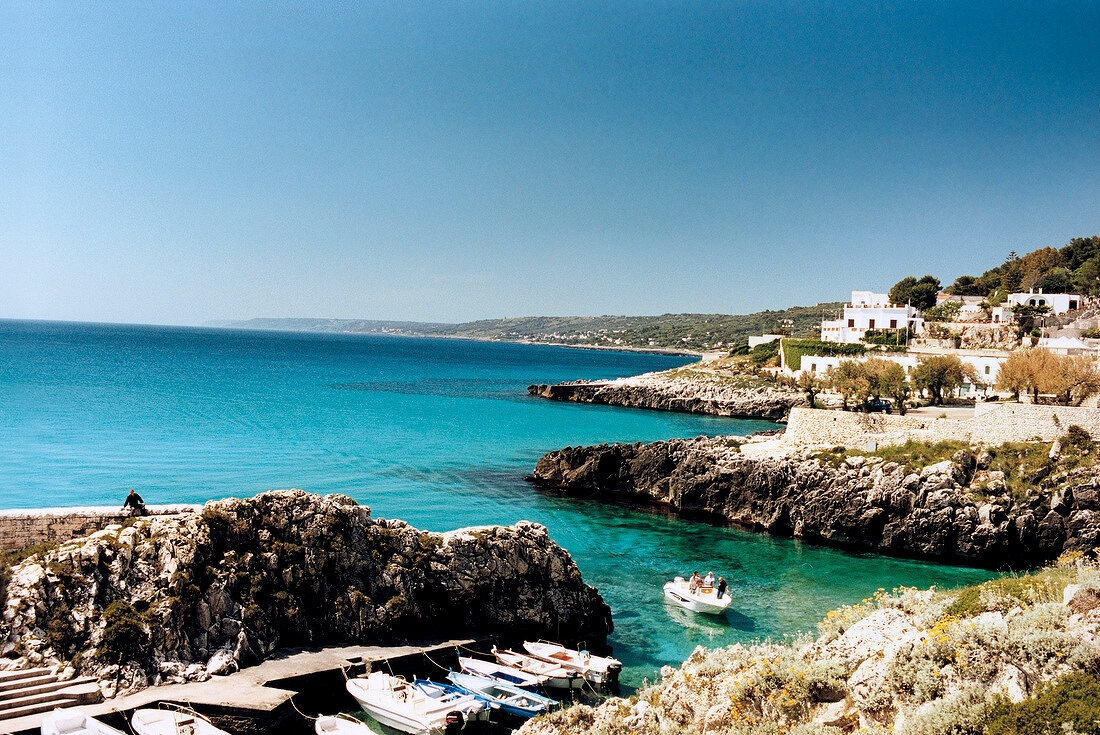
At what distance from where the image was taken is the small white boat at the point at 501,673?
16.3m

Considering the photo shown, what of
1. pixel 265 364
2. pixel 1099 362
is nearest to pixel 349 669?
pixel 1099 362

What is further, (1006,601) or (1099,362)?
(1099,362)

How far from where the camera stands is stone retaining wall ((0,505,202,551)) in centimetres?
1656

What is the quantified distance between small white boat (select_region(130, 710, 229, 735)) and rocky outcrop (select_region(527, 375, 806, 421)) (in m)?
63.9

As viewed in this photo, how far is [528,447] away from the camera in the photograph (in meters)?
50.1

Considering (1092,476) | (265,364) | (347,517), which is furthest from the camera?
(265,364)

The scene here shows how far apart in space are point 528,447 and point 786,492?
21.4 m

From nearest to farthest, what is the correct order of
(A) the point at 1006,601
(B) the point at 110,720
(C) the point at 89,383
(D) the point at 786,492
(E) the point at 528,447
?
1. (A) the point at 1006,601
2. (B) the point at 110,720
3. (D) the point at 786,492
4. (E) the point at 528,447
5. (C) the point at 89,383

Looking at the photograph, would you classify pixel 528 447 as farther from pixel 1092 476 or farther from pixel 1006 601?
pixel 1006 601

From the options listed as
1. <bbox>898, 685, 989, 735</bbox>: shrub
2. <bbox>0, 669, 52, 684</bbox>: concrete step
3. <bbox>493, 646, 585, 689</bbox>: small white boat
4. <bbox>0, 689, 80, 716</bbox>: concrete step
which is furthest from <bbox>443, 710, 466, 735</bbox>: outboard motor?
<bbox>898, 685, 989, 735</bbox>: shrub

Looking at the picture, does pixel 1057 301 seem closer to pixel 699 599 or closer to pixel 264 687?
pixel 699 599

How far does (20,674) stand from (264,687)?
455 centimetres

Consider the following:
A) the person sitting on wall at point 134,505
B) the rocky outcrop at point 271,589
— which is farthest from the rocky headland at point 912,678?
the person sitting on wall at point 134,505

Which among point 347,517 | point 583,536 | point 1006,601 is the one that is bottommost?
point 583,536
